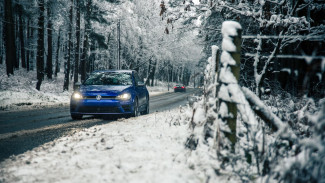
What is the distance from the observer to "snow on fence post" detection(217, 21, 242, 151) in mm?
2799

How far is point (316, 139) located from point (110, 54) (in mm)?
38884

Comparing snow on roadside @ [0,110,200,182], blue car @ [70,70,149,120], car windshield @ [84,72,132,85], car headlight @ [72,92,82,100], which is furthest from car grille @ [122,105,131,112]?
snow on roadside @ [0,110,200,182]

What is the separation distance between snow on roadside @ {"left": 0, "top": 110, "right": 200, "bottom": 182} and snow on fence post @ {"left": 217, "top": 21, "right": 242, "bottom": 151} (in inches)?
30.0

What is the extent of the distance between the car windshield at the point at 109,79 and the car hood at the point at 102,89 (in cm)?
42

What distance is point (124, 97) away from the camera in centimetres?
777

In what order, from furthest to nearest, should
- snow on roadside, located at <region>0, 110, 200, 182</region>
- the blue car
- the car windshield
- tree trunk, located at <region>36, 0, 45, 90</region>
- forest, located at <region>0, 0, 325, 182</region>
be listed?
tree trunk, located at <region>36, 0, 45, 90</region>
the car windshield
the blue car
snow on roadside, located at <region>0, 110, 200, 182</region>
forest, located at <region>0, 0, 325, 182</region>

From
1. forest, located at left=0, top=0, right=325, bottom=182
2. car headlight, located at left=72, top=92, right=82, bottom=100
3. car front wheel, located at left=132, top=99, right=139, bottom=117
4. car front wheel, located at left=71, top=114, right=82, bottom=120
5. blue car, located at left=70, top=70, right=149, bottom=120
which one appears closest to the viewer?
forest, located at left=0, top=0, right=325, bottom=182

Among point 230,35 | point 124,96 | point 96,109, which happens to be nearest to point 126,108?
point 124,96

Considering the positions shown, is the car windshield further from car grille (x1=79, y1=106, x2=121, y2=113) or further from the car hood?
car grille (x1=79, y1=106, x2=121, y2=113)

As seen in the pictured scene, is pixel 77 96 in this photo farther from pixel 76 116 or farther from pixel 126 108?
pixel 126 108

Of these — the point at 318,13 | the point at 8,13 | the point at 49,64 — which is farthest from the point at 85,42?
the point at 318,13

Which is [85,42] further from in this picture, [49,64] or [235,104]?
[235,104]

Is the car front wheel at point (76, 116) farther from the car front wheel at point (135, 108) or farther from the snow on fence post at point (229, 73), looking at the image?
the snow on fence post at point (229, 73)

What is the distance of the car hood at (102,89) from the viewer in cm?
768
